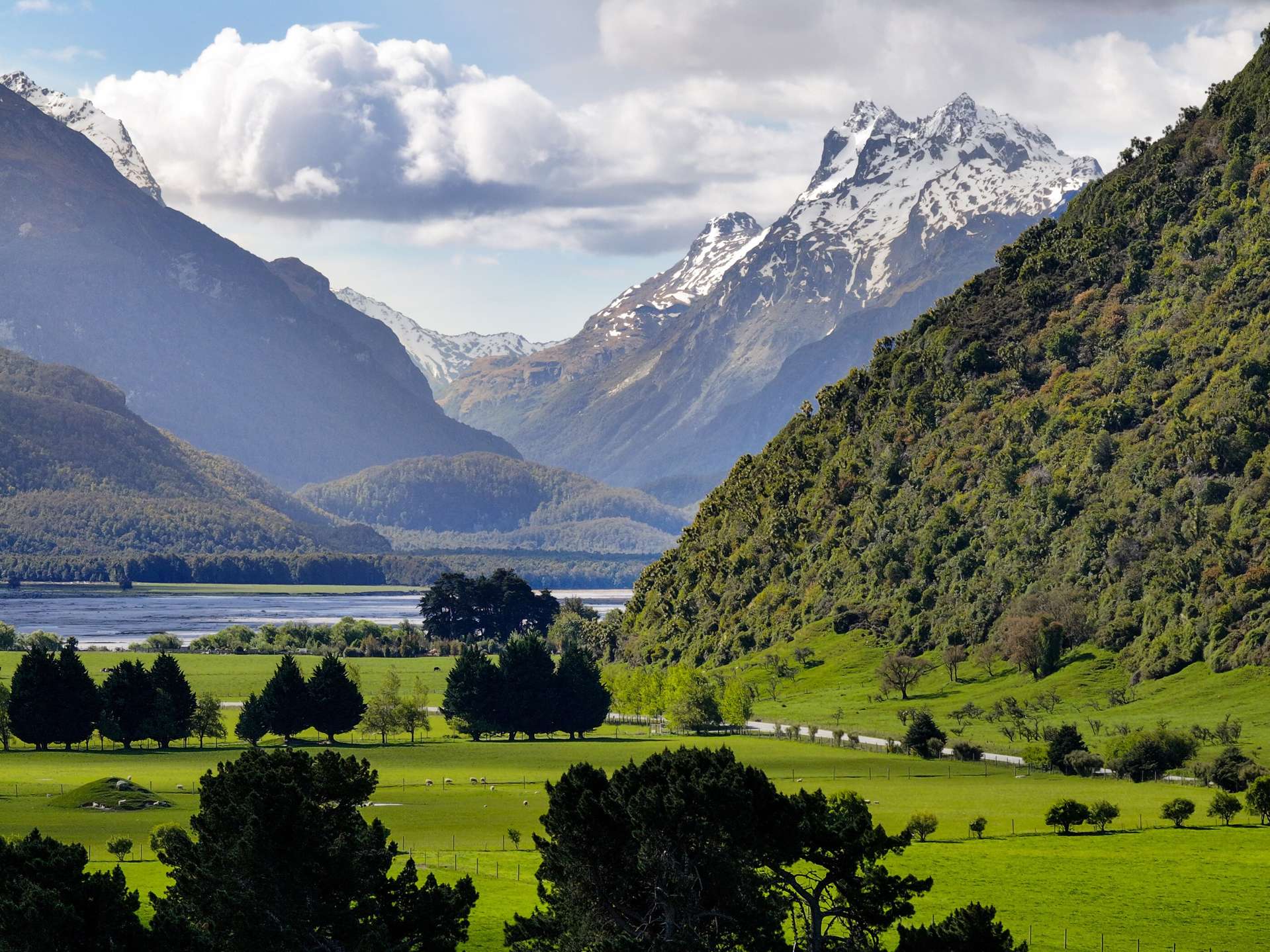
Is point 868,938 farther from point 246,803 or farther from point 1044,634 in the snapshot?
point 1044,634

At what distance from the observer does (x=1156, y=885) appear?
95.4 metres

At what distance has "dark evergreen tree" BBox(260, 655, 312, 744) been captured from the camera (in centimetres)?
17150

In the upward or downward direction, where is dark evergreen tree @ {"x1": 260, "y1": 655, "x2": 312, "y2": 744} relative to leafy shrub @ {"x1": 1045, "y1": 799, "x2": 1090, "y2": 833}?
upward

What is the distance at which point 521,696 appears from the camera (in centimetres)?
18600

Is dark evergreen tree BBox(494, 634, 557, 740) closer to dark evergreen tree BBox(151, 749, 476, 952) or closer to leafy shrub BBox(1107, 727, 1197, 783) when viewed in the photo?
leafy shrub BBox(1107, 727, 1197, 783)

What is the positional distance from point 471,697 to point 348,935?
396ft

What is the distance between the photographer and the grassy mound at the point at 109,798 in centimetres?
12088

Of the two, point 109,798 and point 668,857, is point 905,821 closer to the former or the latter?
point 109,798

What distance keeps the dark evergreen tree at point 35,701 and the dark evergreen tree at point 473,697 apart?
39619mm

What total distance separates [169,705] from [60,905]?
111800 millimetres

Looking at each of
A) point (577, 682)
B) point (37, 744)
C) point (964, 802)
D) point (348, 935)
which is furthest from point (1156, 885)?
point (37, 744)

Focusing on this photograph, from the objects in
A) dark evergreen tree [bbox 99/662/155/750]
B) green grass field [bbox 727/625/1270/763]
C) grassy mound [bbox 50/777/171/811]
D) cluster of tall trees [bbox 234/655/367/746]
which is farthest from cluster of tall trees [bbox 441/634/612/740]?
grassy mound [bbox 50/777/171/811]

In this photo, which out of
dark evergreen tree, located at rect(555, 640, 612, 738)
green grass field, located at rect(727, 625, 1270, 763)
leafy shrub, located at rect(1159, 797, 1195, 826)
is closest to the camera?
leafy shrub, located at rect(1159, 797, 1195, 826)

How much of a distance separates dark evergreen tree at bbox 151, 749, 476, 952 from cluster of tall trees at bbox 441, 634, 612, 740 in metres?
116
